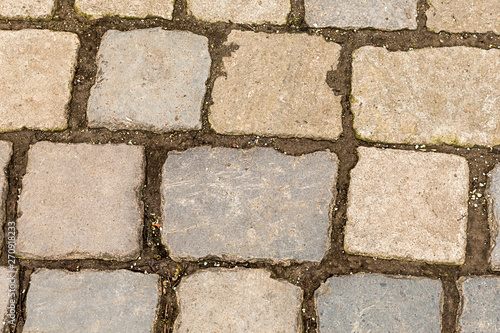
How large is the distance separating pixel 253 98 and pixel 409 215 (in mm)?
988

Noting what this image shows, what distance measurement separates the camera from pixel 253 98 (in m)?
1.87

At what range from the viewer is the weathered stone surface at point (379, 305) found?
1.75 metres

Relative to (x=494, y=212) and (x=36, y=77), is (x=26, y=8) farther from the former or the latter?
(x=494, y=212)

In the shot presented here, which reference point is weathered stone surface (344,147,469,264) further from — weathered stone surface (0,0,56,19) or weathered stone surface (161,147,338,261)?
weathered stone surface (0,0,56,19)

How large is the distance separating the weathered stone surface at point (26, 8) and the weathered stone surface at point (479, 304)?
260 cm

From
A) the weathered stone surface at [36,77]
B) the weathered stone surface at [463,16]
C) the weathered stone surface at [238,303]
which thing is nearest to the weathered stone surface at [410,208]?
the weathered stone surface at [238,303]

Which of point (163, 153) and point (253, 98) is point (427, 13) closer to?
point (253, 98)

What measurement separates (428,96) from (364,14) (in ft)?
1.84

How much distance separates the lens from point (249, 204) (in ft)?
5.90

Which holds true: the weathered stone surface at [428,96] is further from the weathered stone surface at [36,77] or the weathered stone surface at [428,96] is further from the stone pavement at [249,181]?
the weathered stone surface at [36,77]

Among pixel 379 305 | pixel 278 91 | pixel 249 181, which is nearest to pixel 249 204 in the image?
pixel 249 181

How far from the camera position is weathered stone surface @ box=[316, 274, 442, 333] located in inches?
69.0

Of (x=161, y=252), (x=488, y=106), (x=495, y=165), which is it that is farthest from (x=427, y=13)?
(x=161, y=252)

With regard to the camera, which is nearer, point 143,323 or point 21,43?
point 143,323
